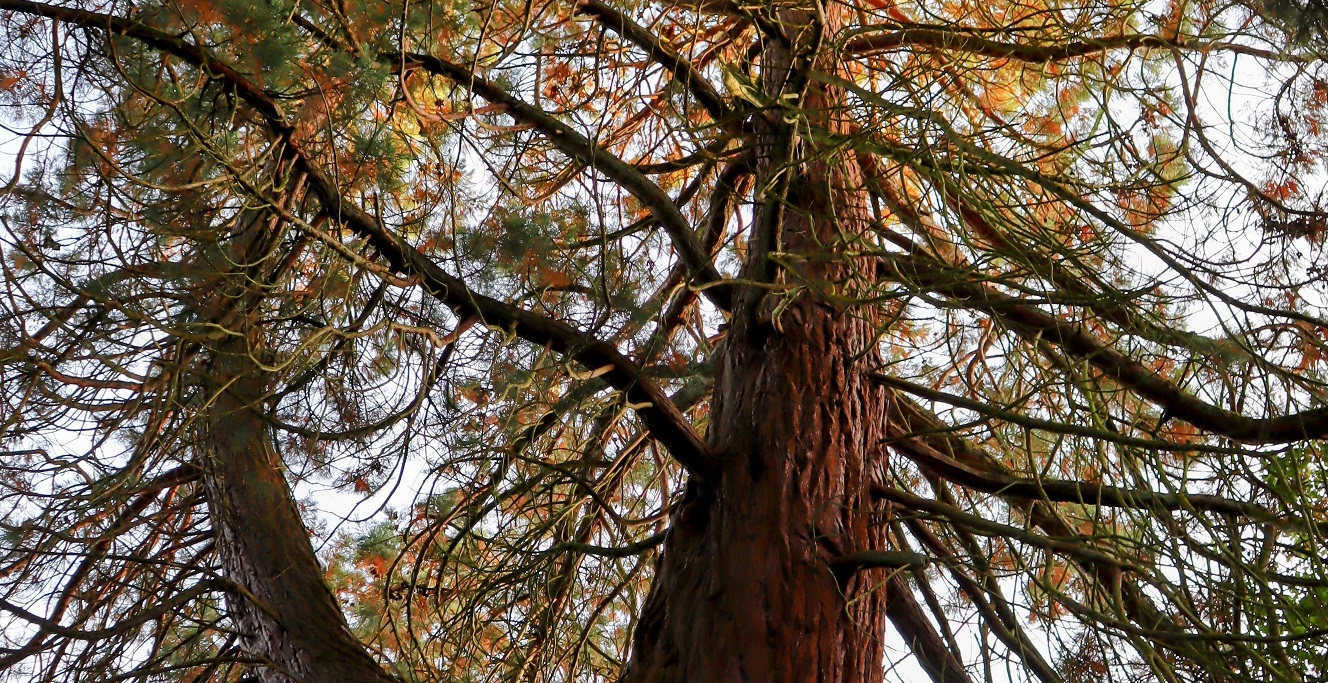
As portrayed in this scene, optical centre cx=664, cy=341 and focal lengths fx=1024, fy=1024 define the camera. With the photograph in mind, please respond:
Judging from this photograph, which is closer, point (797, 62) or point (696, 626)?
point (696, 626)

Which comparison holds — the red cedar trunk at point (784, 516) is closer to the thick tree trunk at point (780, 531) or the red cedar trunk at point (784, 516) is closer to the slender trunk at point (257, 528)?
the thick tree trunk at point (780, 531)

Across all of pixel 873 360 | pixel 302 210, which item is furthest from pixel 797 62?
pixel 302 210

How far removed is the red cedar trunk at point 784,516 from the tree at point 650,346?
1 cm

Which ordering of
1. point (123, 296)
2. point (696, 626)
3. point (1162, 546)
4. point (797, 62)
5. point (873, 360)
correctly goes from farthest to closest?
1. point (797, 62)
2. point (873, 360)
3. point (123, 296)
4. point (696, 626)
5. point (1162, 546)

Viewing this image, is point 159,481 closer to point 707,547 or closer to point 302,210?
point 302,210

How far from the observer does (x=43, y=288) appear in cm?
311

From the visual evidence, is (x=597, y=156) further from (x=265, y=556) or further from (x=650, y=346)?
(x=265, y=556)

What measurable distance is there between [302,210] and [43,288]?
962mm

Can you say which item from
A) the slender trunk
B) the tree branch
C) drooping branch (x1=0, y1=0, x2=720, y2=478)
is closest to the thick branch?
the tree branch

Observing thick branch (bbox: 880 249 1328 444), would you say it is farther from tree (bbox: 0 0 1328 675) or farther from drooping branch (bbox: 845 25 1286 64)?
drooping branch (bbox: 845 25 1286 64)

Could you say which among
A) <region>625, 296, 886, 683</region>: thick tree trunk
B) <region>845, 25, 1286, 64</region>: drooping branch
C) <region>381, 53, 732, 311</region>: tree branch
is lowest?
<region>625, 296, 886, 683</region>: thick tree trunk

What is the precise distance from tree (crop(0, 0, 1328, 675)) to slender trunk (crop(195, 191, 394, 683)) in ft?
0.05

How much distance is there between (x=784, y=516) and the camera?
8.38ft

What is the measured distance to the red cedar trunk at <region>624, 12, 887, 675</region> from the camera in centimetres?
237
